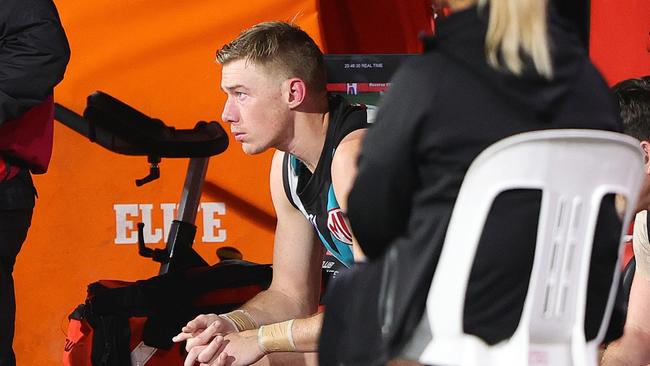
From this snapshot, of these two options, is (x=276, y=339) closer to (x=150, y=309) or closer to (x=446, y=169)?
(x=150, y=309)

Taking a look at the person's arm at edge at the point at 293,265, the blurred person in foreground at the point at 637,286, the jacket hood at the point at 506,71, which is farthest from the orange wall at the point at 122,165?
the jacket hood at the point at 506,71

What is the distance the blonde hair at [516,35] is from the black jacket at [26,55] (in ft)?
8.03

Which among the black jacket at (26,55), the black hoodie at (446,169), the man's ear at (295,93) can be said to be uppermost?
the black jacket at (26,55)

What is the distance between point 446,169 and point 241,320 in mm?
1470

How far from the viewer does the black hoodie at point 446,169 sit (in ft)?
5.96

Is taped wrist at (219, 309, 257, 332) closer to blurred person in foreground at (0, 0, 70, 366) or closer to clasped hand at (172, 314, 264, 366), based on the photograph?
A: clasped hand at (172, 314, 264, 366)

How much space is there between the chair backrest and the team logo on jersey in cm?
129

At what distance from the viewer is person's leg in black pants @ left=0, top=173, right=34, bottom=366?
13.2ft

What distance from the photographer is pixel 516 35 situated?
1.82m

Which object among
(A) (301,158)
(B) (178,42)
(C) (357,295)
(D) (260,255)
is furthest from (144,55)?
(C) (357,295)

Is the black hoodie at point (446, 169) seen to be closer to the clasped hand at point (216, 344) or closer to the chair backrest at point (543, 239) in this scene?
the chair backrest at point (543, 239)

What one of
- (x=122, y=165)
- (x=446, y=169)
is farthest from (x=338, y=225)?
(x=122, y=165)

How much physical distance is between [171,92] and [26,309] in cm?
106

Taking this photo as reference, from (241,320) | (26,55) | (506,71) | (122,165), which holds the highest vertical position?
(26,55)
